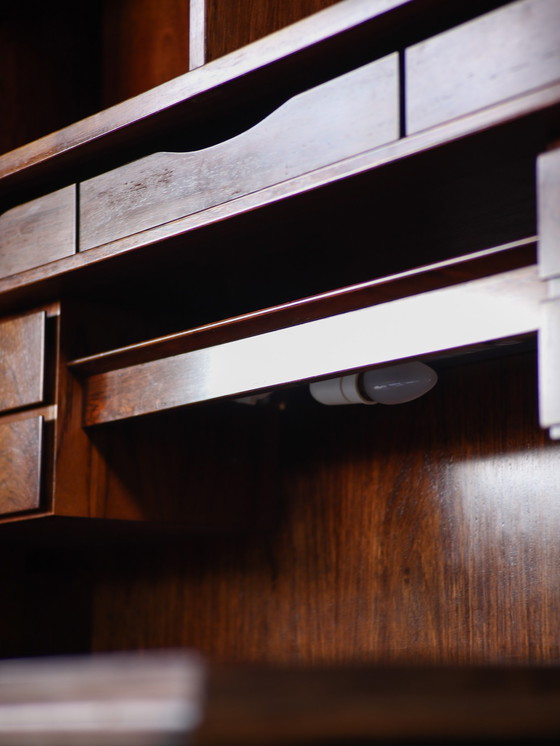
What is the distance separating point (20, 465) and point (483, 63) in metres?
0.87

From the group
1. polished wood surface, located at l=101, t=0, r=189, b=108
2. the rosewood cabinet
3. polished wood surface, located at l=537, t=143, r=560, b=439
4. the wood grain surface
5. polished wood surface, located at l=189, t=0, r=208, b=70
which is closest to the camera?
the wood grain surface

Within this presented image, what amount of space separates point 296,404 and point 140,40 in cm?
87

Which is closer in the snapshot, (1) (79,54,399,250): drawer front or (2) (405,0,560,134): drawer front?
(2) (405,0,560,134): drawer front

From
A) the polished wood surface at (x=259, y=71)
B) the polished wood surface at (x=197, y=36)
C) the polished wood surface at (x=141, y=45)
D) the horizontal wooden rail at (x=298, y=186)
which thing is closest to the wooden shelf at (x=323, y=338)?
the horizontal wooden rail at (x=298, y=186)

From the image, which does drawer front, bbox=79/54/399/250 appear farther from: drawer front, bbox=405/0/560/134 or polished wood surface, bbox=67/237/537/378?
polished wood surface, bbox=67/237/537/378

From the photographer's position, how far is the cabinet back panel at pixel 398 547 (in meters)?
1.35

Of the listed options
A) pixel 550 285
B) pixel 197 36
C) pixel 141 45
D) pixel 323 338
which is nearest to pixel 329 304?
pixel 323 338

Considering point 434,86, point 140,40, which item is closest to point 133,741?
point 434,86

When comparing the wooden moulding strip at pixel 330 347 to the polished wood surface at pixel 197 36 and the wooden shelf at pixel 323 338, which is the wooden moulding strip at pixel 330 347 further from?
the polished wood surface at pixel 197 36

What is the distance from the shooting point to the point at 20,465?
141 centimetres

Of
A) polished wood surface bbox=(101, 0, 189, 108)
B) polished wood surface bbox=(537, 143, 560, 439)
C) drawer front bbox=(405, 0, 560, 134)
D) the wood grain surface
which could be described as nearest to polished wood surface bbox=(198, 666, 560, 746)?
the wood grain surface

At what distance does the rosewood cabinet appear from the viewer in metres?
1.00

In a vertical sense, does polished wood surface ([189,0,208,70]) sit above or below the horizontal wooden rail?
above

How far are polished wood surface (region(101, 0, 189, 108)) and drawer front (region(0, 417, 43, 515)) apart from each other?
2.81 feet
